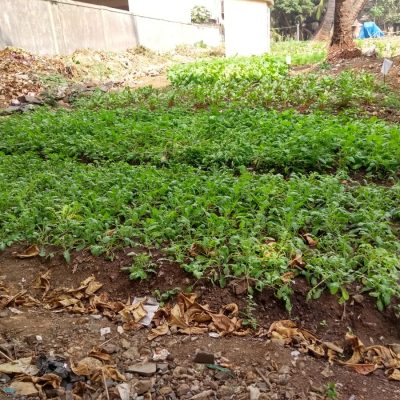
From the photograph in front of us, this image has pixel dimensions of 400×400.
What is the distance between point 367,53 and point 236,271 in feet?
33.7

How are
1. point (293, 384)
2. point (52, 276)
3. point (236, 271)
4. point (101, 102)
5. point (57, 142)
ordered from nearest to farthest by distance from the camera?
1. point (293, 384)
2. point (236, 271)
3. point (52, 276)
4. point (57, 142)
5. point (101, 102)

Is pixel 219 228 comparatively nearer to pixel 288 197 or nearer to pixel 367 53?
pixel 288 197

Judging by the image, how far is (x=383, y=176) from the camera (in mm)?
4785

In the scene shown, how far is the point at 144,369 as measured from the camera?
2.46 meters

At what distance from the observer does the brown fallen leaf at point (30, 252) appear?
3.74 metres

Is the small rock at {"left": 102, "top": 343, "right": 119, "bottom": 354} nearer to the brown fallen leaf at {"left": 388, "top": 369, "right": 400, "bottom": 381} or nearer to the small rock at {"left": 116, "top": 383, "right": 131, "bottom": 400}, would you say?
the small rock at {"left": 116, "top": 383, "right": 131, "bottom": 400}

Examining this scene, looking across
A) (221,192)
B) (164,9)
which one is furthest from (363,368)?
(164,9)

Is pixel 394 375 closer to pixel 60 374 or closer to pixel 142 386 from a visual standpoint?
pixel 142 386

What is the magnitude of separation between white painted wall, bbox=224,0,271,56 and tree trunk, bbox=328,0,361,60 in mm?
4923

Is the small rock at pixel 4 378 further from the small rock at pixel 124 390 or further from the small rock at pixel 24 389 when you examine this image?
the small rock at pixel 124 390

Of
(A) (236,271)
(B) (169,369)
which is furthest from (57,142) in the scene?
(B) (169,369)

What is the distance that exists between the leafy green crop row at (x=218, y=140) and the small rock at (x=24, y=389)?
11.0ft

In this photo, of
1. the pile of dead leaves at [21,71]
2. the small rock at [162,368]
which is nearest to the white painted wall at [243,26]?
the pile of dead leaves at [21,71]

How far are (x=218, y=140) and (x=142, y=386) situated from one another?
3.95m
